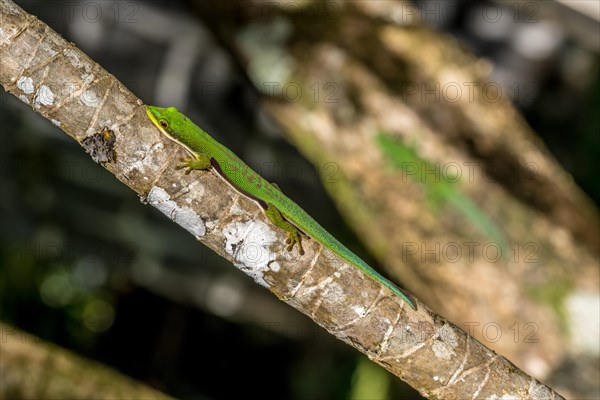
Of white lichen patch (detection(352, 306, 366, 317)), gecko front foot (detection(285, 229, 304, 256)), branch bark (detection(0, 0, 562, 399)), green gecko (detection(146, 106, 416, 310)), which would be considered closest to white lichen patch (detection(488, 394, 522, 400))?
branch bark (detection(0, 0, 562, 399))

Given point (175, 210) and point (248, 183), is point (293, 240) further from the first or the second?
point (175, 210)

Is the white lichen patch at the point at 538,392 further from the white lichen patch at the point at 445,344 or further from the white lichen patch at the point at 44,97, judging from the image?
the white lichen patch at the point at 44,97

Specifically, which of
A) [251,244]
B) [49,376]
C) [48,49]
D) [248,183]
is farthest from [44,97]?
[49,376]

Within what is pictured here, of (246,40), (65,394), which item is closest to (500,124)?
(246,40)

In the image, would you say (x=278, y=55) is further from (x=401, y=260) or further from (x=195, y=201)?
(x=195, y=201)

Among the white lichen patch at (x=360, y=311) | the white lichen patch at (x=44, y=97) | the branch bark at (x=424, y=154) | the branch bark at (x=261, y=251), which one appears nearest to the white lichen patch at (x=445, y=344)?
the branch bark at (x=261, y=251)
